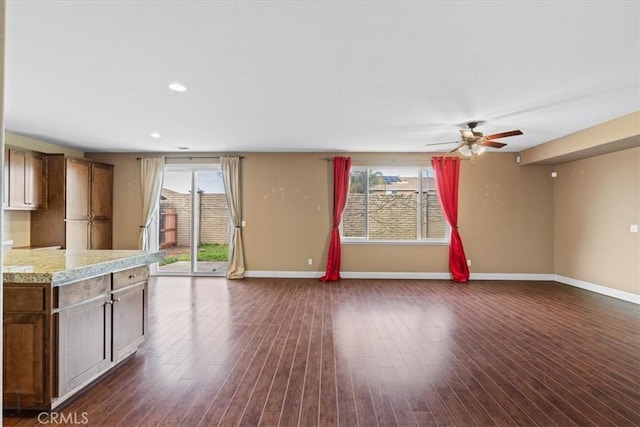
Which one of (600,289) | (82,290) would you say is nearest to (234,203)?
(82,290)

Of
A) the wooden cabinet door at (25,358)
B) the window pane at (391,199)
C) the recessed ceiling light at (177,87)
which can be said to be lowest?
the wooden cabinet door at (25,358)

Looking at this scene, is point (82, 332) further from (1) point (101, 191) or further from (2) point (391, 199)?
(2) point (391, 199)

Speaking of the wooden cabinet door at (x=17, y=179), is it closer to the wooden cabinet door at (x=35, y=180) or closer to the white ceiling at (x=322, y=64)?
the wooden cabinet door at (x=35, y=180)

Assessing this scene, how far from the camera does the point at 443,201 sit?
265 inches

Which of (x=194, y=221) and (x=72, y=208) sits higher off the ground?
(x=72, y=208)

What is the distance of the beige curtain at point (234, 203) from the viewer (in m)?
6.85

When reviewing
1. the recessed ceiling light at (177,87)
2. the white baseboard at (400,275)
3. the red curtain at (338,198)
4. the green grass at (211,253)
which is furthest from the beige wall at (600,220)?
the green grass at (211,253)

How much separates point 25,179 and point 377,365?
6031mm

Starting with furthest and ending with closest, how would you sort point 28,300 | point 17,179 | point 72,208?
point 72,208 < point 17,179 < point 28,300

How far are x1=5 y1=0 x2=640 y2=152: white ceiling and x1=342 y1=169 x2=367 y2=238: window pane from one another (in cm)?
204

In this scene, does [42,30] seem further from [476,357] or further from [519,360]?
[519,360]

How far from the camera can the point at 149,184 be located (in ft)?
22.8

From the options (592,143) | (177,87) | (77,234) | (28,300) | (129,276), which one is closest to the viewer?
(28,300)

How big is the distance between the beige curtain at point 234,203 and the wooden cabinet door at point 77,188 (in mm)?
2469
